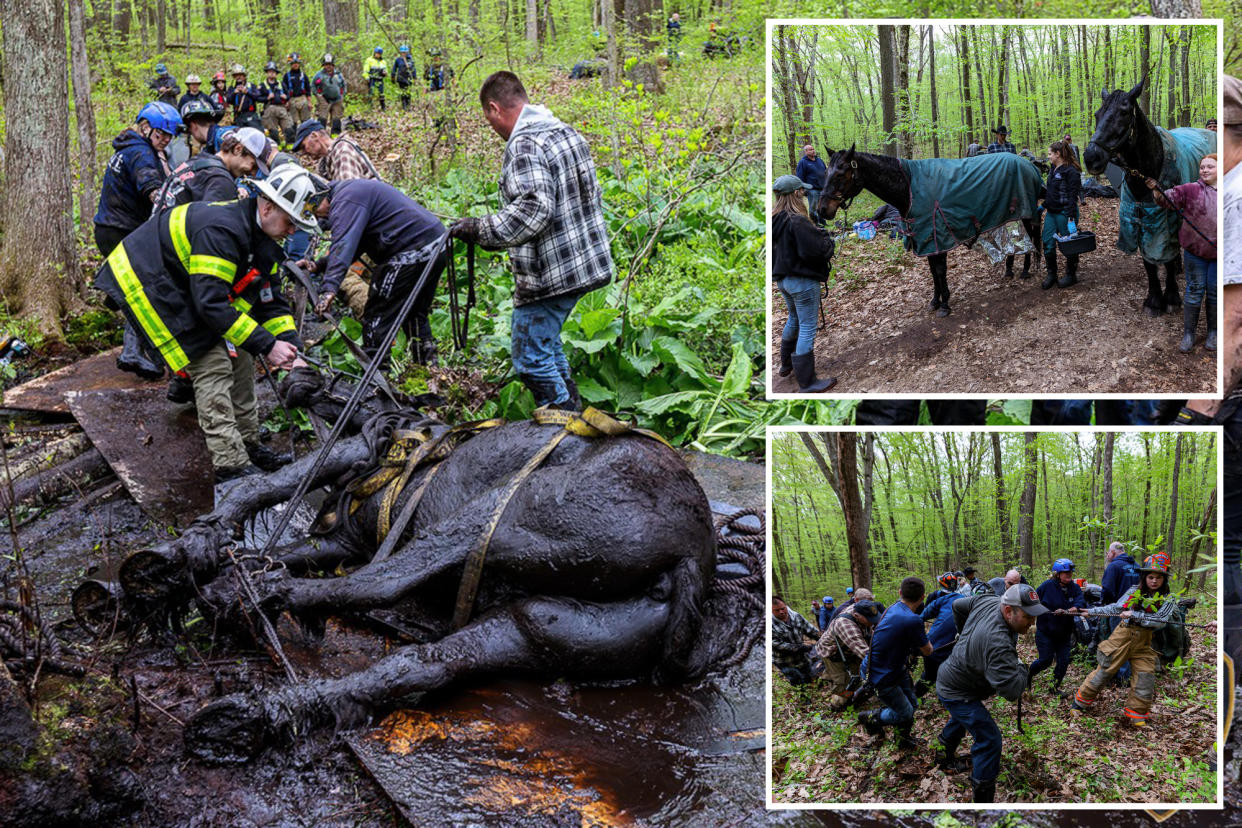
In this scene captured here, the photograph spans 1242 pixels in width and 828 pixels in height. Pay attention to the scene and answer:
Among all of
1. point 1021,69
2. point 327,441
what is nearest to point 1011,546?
point 1021,69

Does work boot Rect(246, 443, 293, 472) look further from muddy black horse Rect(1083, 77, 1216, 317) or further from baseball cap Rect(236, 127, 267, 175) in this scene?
muddy black horse Rect(1083, 77, 1216, 317)

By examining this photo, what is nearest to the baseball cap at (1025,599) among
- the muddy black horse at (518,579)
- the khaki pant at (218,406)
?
the muddy black horse at (518,579)

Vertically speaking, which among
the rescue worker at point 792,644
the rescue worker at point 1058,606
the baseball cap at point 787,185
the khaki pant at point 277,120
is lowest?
the rescue worker at point 792,644

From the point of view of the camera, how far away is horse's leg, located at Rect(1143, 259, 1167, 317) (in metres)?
2.46

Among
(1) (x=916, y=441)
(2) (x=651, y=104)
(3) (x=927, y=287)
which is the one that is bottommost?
(1) (x=916, y=441)

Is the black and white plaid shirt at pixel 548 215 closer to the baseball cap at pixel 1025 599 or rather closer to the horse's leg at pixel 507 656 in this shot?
the horse's leg at pixel 507 656

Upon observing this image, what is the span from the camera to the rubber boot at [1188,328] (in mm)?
2463

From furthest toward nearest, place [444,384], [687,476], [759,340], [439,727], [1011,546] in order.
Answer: [759,340], [444,384], [687,476], [439,727], [1011,546]

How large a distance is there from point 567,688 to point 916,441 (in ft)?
6.74

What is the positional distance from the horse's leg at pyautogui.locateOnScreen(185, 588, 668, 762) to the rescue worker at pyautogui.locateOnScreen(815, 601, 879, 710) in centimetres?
148

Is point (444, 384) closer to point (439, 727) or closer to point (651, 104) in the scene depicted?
point (439, 727)

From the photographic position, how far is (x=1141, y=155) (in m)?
2.44

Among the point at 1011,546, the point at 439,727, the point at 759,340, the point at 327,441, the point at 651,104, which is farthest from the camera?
the point at 651,104

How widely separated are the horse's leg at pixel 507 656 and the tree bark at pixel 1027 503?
1857mm
